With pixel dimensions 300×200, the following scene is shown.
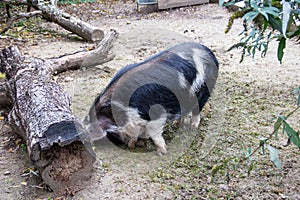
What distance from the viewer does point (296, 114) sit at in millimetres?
4062

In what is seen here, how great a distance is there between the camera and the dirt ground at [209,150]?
296 cm

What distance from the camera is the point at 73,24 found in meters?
7.15

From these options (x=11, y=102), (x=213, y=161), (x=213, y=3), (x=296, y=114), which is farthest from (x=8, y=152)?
(x=213, y=3)

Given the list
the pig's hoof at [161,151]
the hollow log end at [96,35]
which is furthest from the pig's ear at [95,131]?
the hollow log end at [96,35]

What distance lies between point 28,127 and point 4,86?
59.3 inches

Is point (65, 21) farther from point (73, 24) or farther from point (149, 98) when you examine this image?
point (149, 98)

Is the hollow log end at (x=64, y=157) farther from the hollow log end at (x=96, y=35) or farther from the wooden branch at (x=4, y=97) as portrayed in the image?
the hollow log end at (x=96, y=35)

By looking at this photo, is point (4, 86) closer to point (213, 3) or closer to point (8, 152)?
point (8, 152)

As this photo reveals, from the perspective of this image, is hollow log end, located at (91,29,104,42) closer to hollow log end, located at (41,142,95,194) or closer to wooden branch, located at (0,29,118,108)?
wooden branch, located at (0,29,118,108)

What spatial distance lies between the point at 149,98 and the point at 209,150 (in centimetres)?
71

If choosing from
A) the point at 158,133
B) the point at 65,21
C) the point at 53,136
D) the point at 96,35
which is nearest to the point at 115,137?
the point at 158,133

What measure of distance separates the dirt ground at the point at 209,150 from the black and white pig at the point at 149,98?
0.76 ft

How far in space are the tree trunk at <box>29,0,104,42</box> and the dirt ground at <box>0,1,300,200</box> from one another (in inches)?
15.0

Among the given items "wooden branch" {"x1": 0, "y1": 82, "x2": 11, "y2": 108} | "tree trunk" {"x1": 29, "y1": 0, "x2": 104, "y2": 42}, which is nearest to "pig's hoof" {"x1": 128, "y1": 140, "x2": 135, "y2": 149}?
"wooden branch" {"x1": 0, "y1": 82, "x2": 11, "y2": 108}
